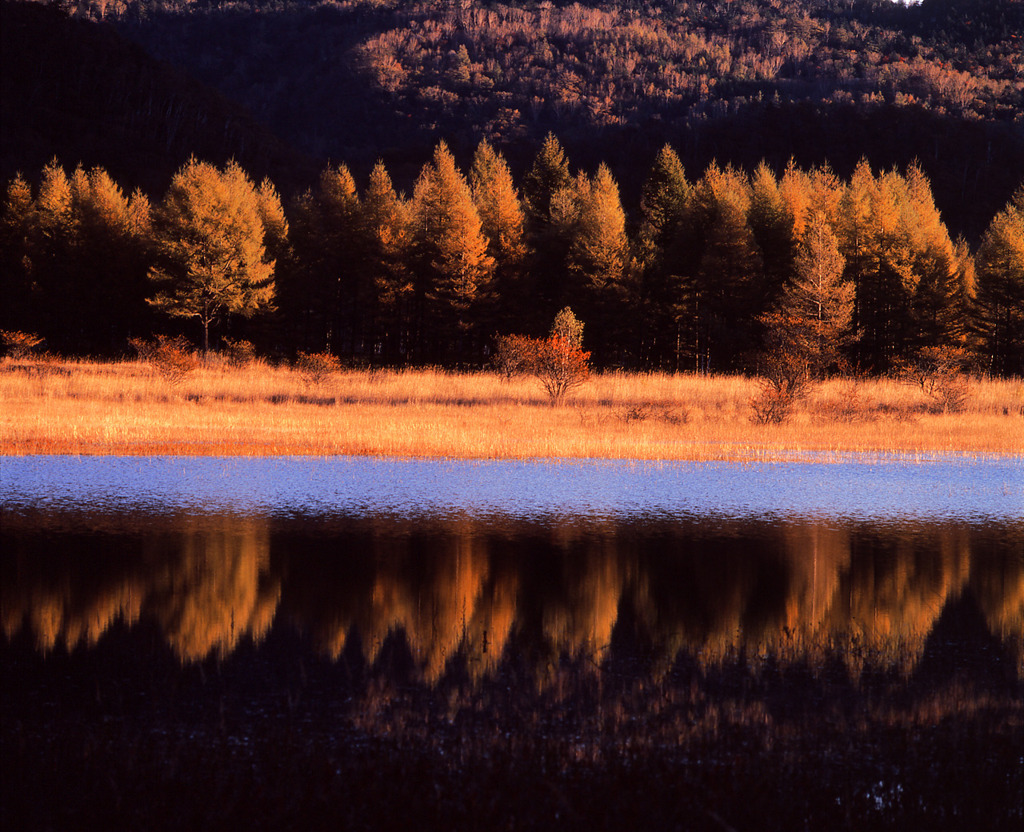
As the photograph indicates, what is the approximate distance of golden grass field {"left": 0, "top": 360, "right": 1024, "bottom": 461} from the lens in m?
22.0

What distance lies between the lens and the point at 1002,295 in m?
55.2

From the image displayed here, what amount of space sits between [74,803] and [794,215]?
56671 millimetres

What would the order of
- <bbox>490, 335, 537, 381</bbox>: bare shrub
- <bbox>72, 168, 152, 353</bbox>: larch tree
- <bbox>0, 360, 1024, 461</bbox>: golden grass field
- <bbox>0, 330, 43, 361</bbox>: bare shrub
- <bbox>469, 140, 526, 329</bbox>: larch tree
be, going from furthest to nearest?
<bbox>72, 168, 152, 353</bbox>: larch tree → <bbox>469, 140, 526, 329</bbox>: larch tree → <bbox>0, 330, 43, 361</bbox>: bare shrub → <bbox>490, 335, 537, 381</bbox>: bare shrub → <bbox>0, 360, 1024, 461</bbox>: golden grass field

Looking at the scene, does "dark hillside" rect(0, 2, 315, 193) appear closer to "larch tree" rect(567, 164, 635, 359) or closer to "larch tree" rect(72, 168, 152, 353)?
"larch tree" rect(72, 168, 152, 353)

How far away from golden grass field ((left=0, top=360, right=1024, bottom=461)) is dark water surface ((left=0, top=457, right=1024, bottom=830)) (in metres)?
6.95

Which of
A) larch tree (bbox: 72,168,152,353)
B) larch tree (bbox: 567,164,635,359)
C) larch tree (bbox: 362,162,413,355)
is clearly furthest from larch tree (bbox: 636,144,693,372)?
larch tree (bbox: 72,168,152,353)

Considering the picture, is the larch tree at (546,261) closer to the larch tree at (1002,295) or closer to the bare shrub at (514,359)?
the bare shrub at (514,359)

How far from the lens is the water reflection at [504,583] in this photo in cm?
849

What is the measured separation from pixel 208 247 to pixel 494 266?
16075mm

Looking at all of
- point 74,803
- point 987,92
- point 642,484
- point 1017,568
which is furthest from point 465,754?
point 987,92

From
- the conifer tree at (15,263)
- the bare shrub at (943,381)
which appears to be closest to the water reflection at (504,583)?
the bare shrub at (943,381)

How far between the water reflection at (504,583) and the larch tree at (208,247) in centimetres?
4196

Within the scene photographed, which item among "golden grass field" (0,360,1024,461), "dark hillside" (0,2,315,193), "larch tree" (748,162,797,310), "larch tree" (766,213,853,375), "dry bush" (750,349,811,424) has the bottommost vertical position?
"golden grass field" (0,360,1024,461)

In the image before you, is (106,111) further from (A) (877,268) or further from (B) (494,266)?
(A) (877,268)
